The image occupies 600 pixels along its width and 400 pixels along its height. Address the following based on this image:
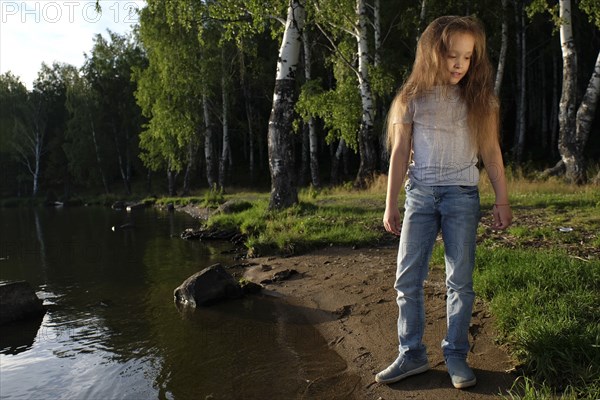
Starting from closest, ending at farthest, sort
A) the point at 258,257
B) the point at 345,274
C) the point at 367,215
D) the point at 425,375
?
the point at 425,375, the point at 345,274, the point at 258,257, the point at 367,215

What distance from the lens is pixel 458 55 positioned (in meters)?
3.15

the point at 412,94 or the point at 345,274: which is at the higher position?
the point at 412,94

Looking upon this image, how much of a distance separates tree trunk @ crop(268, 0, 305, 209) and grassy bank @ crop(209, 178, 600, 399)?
0.63 meters

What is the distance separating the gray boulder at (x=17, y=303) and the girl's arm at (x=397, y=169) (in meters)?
4.93

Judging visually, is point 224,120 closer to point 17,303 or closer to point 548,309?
point 17,303

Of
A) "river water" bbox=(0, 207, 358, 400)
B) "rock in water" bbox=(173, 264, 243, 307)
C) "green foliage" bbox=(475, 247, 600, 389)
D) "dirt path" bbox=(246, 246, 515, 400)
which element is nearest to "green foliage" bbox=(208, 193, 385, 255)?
"dirt path" bbox=(246, 246, 515, 400)

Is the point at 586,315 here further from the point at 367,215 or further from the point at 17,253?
the point at 17,253

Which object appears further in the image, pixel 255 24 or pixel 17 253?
pixel 255 24

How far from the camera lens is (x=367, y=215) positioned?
10016mm

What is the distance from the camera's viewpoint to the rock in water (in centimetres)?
604

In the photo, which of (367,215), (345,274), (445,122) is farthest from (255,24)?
(445,122)

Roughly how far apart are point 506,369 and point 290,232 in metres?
5.85

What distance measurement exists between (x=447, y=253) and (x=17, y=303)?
5266 millimetres

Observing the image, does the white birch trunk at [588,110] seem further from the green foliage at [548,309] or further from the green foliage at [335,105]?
the green foliage at [548,309]
